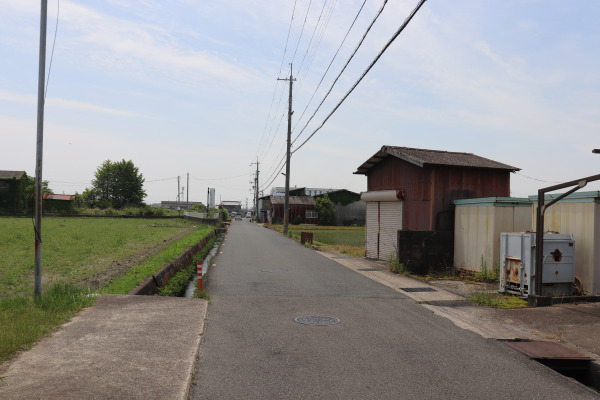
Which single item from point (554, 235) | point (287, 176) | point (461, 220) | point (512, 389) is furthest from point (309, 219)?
point (512, 389)

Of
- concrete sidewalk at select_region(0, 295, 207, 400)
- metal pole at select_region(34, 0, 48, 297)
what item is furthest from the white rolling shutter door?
metal pole at select_region(34, 0, 48, 297)

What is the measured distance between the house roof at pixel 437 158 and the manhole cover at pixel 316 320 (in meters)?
8.19

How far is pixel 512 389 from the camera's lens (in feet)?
15.8

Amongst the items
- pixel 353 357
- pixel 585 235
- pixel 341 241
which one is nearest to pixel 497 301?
pixel 585 235

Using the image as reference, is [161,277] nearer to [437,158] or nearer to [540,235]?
[540,235]

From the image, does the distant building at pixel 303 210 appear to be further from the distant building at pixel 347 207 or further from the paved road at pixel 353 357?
the paved road at pixel 353 357

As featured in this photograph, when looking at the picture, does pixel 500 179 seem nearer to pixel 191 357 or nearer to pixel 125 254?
pixel 191 357

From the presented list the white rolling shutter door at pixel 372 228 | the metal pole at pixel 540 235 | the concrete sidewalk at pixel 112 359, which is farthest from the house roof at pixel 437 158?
the concrete sidewalk at pixel 112 359

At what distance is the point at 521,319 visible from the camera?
8.03m

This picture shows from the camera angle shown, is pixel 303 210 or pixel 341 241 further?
pixel 303 210

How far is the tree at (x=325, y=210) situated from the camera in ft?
212

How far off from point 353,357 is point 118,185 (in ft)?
288

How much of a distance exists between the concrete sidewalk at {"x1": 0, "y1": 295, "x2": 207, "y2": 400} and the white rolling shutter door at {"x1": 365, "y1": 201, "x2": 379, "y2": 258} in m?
12.2

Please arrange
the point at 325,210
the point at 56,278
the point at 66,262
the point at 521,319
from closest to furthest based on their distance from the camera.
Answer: the point at 521,319, the point at 56,278, the point at 66,262, the point at 325,210
